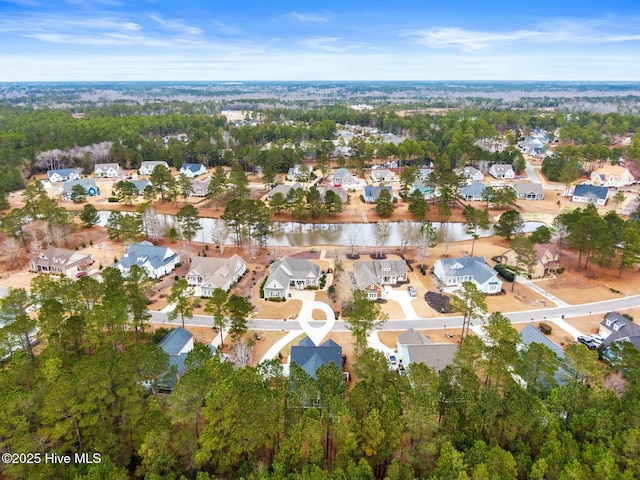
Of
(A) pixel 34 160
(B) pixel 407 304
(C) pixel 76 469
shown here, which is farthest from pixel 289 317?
(A) pixel 34 160

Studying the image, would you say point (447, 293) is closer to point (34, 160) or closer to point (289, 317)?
point (289, 317)

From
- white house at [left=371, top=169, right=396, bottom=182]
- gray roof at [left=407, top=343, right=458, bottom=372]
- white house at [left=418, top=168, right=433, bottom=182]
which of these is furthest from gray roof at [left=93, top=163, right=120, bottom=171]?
gray roof at [left=407, top=343, right=458, bottom=372]

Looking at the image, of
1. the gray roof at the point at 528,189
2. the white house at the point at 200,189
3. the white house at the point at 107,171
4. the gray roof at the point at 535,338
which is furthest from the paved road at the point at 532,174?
the white house at the point at 107,171

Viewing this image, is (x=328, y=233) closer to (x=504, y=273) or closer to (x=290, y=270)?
(x=290, y=270)

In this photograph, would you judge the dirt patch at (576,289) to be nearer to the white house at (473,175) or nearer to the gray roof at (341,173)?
the white house at (473,175)

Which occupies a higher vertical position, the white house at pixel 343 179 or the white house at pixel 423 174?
the white house at pixel 423 174

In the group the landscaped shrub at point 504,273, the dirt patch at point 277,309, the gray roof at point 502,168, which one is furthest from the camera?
the gray roof at point 502,168

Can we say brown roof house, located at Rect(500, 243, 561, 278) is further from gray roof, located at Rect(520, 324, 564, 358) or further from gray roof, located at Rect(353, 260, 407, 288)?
gray roof, located at Rect(520, 324, 564, 358)

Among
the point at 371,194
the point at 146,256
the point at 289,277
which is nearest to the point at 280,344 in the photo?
the point at 289,277
